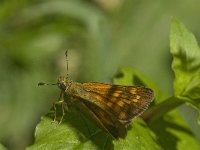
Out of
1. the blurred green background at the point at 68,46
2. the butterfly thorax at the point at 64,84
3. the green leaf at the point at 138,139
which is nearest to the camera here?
the green leaf at the point at 138,139

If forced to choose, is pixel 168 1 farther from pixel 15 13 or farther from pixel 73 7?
pixel 15 13

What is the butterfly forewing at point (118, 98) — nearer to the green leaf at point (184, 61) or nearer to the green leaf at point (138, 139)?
the green leaf at point (138, 139)

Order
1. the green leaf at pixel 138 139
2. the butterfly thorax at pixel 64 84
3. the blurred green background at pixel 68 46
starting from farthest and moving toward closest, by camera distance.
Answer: the blurred green background at pixel 68 46 → the butterfly thorax at pixel 64 84 → the green leaf at pixel 138 139

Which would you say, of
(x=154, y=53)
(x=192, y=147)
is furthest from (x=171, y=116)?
(x=154, y=53)

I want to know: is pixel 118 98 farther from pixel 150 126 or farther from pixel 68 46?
pixel 68 46

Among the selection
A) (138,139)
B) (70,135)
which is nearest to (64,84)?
(70,135)

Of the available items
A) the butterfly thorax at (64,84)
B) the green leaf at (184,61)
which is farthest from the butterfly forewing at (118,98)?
the green leaf at (184,61)

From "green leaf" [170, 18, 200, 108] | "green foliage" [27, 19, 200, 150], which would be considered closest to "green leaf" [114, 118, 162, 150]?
"green foliage" [27, 19, 200, 150]
